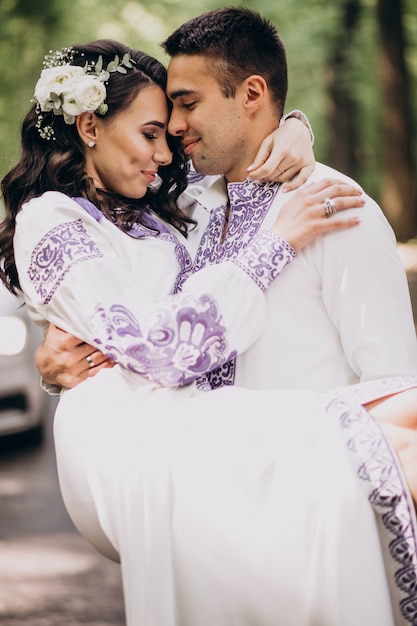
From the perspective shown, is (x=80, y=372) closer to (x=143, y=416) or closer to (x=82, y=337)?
(x=82, y=337)

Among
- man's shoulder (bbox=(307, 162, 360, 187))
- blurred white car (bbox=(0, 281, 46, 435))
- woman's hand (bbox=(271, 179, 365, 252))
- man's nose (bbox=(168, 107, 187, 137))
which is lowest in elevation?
blurred white car (bbox=(0, 281, 46, 435))

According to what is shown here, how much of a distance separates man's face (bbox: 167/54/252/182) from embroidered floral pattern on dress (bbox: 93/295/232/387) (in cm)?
75

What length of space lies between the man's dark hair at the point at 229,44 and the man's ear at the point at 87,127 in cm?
37

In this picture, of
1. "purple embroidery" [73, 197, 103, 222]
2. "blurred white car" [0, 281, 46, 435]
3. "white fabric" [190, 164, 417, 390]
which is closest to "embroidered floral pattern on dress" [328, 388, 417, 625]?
"white fabric" [190, 164, 417, 390]

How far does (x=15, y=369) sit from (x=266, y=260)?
154 inches

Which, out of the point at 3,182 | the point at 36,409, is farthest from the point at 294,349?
the point at 36,409

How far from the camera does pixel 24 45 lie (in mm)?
14453

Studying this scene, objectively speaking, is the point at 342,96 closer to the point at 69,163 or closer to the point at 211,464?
the point at 69,163

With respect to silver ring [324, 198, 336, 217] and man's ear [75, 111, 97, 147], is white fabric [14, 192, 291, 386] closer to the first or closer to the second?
silver ring [324, 198, 336, 217]

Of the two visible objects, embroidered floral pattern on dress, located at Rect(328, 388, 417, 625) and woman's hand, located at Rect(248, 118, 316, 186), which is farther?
woman's hand, located at Rect(248, 118, 316, 186)

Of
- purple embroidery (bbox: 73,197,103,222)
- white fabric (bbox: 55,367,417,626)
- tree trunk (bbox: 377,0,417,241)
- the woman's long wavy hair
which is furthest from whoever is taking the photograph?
tree trunk (bbox: 377,0,417,241)

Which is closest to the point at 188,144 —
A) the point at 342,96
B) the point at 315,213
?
the point at 315,213

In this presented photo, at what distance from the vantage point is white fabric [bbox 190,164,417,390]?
2.82 meters

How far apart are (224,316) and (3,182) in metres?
Result: 1.05
